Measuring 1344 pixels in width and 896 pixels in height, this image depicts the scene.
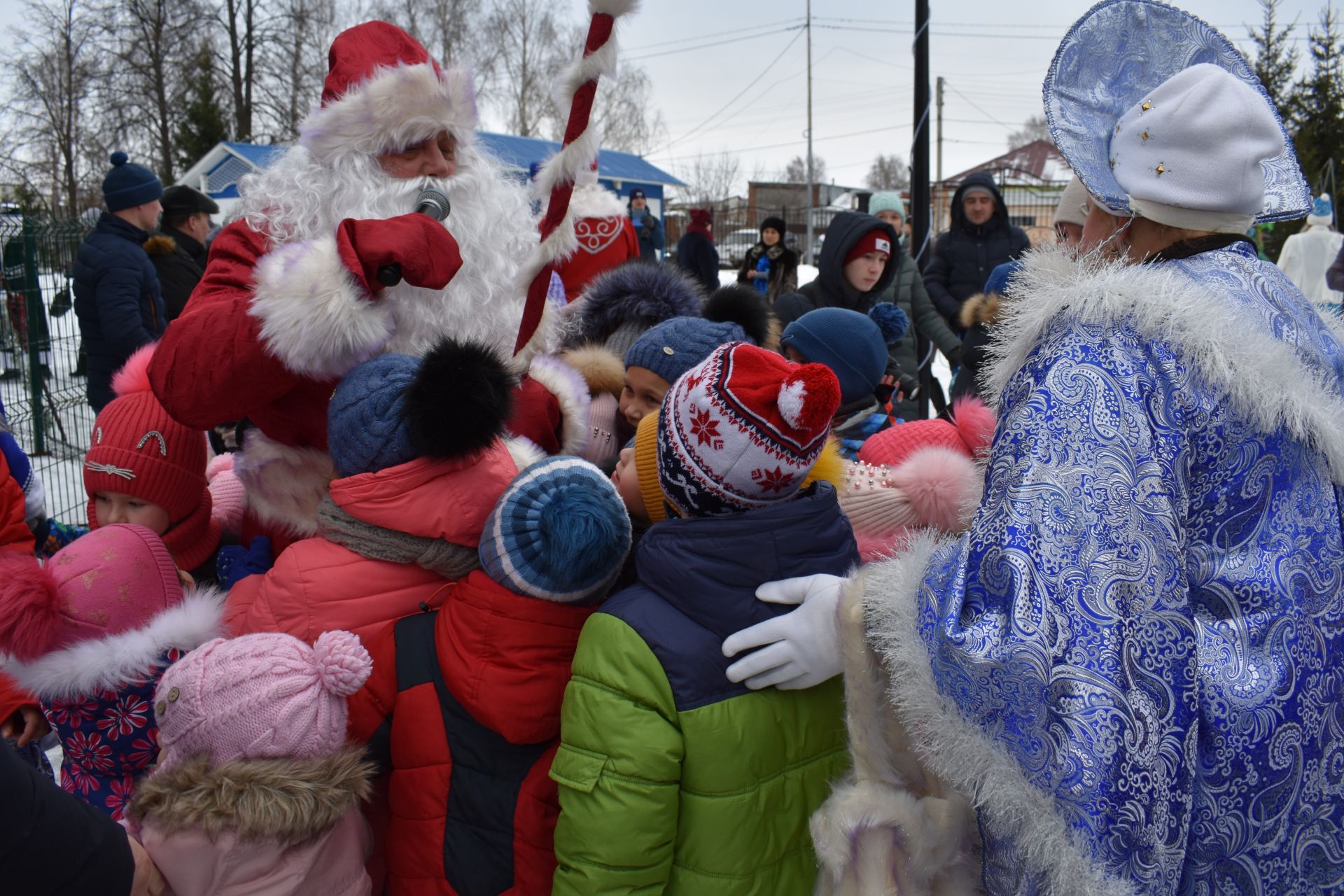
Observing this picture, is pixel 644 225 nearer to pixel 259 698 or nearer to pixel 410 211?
pixel 410 211

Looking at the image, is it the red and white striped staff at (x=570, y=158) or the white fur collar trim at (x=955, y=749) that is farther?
the red and white striped staff at (x=570, y=158)

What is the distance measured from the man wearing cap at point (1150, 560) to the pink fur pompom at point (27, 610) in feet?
4.77

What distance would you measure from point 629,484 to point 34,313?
20.6 ft

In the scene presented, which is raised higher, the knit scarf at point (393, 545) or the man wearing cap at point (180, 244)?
the man wearing cap at point (180, 244)

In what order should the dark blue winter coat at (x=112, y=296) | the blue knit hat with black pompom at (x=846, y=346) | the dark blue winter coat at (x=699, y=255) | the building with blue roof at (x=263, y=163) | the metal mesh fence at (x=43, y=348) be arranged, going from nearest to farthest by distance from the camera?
the blue knit hat with black pompom at (x=846, y=346)
the dark blue winter coat at (x=112, y=296)
the metal mesh fence at (x=43, y=348)
the dark blue winter coat at (x=699, y=255)
the building with blue roof at (x=263, y=163)

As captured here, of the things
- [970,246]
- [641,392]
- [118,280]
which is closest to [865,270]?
[970,246]

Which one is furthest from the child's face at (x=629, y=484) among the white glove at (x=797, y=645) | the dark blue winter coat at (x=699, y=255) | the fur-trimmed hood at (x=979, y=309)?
the dark blue winter coat at (x=699, y=255)

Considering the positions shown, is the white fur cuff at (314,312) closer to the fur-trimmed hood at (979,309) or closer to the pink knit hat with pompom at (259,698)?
the pink knit hat with pompom at (259,698)

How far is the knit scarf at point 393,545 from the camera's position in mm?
1742

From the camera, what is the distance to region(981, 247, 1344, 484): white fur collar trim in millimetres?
1178

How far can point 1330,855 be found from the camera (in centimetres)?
125

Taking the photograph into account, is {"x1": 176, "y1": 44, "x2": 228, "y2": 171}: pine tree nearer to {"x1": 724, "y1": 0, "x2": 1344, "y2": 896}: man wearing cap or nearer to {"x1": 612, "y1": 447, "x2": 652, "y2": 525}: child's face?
{"x1": 612, "y1": 447, "x2": 652, "y2": 525}: child's face

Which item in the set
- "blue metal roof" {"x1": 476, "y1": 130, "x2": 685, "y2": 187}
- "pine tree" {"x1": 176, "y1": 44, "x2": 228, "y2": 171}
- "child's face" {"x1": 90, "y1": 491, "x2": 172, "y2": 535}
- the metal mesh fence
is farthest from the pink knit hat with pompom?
"pine tree" {"x1": 176, "y1": 44, "x2": 228, "y2": 171}

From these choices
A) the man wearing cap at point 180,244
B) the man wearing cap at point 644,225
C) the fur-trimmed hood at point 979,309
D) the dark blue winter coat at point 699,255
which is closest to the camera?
the fur-trimmed hood at point 979,309
